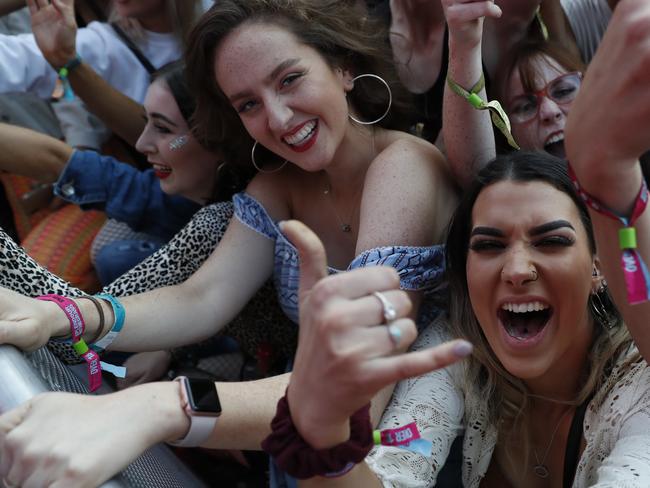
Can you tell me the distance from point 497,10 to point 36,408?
1170mm

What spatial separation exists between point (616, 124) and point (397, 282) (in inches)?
13.5

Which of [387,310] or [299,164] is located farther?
[299,164]

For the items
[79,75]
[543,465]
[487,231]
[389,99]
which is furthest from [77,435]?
[79,75]

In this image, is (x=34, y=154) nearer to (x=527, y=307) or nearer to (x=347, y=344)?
(x=527, y=307)

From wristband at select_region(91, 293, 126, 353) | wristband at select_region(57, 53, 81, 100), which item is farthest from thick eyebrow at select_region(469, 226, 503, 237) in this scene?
wristband at select_region(57, 53, 81, 100)

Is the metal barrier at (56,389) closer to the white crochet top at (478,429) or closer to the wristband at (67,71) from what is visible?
the white crochet top at (478,429)

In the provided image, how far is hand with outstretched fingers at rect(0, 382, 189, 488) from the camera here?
3.83ft

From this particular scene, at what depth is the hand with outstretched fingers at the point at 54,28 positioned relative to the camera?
2740 mm

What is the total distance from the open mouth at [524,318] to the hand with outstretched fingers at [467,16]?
Result: 1.94 feet

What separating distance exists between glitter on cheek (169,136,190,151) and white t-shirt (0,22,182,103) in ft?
1.51

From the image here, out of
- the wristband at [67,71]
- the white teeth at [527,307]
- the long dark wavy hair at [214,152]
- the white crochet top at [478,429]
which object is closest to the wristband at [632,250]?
the white crochet top at [478,429]

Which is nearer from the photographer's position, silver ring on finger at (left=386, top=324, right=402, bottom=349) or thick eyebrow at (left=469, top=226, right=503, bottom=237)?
silver ring on finger at (left=386, top=324, right=402, bottom=349)

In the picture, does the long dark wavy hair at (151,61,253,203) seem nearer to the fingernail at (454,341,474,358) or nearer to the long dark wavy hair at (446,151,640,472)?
the long dark wavy hair at (446,151,640,472)

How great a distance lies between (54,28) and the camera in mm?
2748
